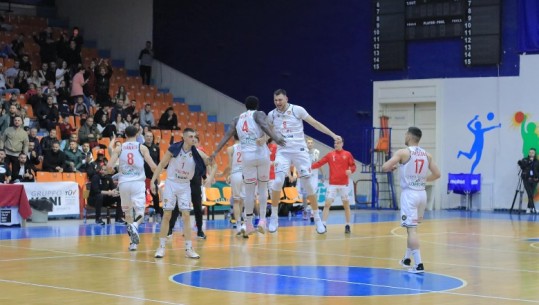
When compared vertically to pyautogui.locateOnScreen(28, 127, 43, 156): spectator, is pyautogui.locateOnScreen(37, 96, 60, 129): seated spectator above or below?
above

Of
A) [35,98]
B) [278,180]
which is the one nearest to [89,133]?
[35,98]

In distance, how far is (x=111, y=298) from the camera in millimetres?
11836

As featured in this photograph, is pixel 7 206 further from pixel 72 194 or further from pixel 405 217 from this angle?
pixel 405 217

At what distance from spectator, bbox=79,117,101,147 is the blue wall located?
A: 1019cm

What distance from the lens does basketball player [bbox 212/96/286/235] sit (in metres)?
18.4

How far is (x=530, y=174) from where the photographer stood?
3247 centimetres

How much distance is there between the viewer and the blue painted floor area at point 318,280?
12695 mm

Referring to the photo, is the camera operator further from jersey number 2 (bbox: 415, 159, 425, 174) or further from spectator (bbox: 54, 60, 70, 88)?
jersey number 2 (bbox: 415, 159, 425, 174)

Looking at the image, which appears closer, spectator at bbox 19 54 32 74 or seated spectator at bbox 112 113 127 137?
seated spectator at bbox 112 113 127 137

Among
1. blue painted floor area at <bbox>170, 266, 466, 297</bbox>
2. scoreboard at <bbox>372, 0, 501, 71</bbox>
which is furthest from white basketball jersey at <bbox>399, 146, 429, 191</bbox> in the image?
Result: scoreboard at <bbox>372, 0, 501, 71</bbox>

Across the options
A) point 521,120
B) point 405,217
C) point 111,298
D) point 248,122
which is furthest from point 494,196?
point 111,298

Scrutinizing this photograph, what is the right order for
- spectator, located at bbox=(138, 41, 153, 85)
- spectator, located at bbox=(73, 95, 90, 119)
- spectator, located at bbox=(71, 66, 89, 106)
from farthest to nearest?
spectator, located at bbox=(138, 41, 153, 85), spectator, located at bbox=(71, 66, 89, 106), spectator, located at bbox=(73, 95, 90, 119)

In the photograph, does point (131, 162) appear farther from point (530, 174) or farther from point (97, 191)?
point (530, 174)

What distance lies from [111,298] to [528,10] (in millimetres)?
24471
